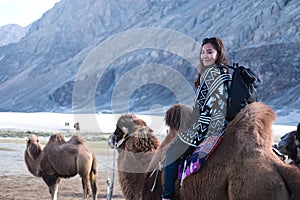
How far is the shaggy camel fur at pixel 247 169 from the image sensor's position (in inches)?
149

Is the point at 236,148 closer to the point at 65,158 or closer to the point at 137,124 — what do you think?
the point at 137,124

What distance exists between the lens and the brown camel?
1081cm

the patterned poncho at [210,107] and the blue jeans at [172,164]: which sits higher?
the patterned poncho at [210,107]

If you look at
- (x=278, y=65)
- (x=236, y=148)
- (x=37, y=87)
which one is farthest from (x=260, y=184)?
(x=37, y=87)

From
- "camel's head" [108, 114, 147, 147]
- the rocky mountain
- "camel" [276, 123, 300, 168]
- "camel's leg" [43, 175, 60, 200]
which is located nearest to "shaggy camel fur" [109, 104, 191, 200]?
"camel's head" [108, 114, 147, 147]

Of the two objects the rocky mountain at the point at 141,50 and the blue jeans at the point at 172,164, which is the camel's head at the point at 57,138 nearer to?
the blue jeans at the point at 172,164

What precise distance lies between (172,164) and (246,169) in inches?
32.6

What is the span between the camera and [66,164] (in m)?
10.9

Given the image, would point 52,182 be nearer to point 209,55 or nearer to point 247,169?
point 209,55

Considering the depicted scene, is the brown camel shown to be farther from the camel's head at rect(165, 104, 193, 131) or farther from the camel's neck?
the camel's head at rect(165, 104, 193, 131)

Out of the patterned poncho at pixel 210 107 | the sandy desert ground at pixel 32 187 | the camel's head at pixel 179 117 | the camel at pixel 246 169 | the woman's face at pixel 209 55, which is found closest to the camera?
the camel at pixel 246 169

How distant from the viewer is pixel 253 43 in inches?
Answer: 2473

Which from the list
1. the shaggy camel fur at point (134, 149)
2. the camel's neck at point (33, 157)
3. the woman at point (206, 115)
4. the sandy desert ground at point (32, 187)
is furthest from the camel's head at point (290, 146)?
the camel's neck at point (33, 157)

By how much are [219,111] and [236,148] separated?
Answer: 13.8 inches
